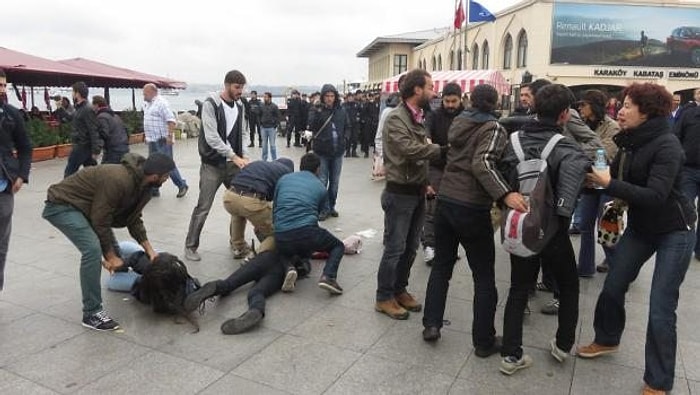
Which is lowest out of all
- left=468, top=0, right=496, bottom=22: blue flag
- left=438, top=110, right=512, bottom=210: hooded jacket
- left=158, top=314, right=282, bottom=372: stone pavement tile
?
left=158, top=314, right=282, bottom=372: stone pavement tile

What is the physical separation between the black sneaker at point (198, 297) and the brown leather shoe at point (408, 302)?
4.79ft

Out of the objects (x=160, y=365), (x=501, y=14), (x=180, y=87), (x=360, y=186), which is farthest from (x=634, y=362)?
(x=501, y=14)

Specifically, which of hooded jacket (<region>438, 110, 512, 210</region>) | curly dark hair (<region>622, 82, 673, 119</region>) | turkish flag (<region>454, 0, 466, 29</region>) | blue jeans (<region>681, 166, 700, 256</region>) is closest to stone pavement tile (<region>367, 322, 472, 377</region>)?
hooded jacket (<region>438, 110, 512, 210</region>)

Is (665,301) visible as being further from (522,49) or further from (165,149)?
(522,49)

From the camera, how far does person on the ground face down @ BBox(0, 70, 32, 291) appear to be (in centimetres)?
400

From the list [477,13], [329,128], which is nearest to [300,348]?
[329,128]

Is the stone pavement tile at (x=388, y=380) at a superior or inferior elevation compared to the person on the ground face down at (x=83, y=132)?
inferior

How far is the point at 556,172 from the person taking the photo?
2982mm

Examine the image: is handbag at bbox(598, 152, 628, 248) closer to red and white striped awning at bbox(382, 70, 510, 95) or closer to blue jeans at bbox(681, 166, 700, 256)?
blue jeans at bbox(681, 166, 700, 256)

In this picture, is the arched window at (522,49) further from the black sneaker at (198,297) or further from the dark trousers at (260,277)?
the black sneaker at (198,297)

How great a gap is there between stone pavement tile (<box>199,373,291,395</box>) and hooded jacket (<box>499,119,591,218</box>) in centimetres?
183

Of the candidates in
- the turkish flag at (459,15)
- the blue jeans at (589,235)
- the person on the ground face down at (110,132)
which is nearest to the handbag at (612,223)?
the blue jeans at (589,235)

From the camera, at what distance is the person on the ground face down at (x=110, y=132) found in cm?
822

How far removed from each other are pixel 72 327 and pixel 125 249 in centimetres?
106
